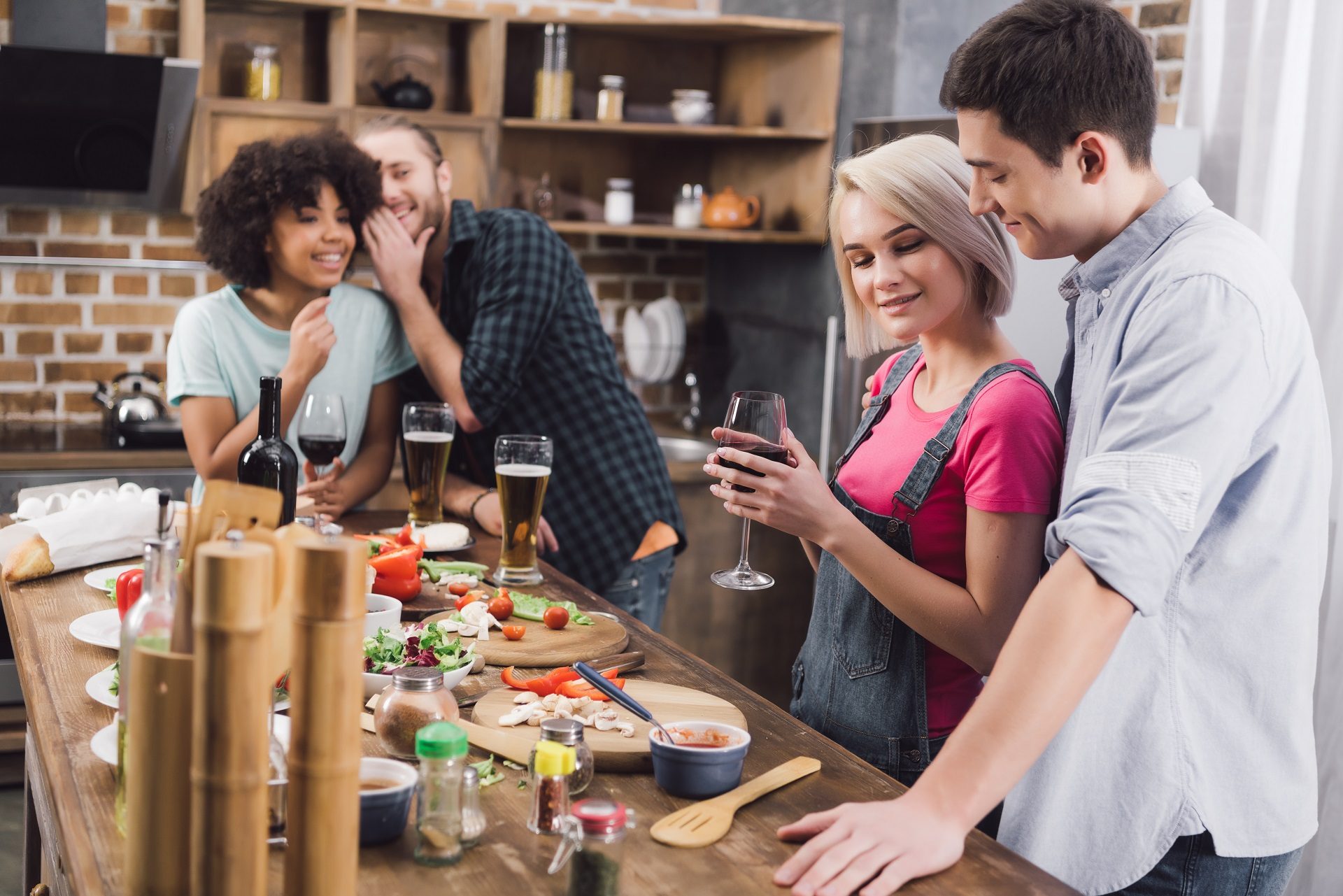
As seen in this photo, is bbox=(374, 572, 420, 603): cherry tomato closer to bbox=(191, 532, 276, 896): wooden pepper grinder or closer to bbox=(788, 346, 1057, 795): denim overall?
bbox=(788, 346, 1057, 795): denim overall

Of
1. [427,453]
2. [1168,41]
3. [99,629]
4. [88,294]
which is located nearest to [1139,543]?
[99,629]

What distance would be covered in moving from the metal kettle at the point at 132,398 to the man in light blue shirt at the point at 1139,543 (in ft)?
10.0

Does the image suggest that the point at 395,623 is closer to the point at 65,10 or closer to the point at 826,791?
the point at 826,791

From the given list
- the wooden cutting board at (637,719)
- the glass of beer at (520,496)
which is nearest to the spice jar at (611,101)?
the glass of beer at (520,496)

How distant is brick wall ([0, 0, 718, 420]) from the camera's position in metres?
3.95

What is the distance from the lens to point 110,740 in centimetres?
123

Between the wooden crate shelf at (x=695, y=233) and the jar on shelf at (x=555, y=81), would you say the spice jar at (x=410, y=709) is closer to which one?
the wooden crate shelf at (x=695, y=233)

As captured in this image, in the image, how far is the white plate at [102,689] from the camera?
138 centimetres

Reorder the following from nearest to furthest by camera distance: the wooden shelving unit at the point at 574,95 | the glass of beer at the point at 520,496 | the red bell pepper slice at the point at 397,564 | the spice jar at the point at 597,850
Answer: the spice jar at the point at 597,850, the red bell pepper slice at the point at 397,564, the glass of beer at the point at 520,496, the wooden shelving unit at the point at 574,95

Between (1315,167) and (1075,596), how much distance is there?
2.03 m

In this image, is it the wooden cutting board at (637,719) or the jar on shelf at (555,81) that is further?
the jar on shelf at (555,81)

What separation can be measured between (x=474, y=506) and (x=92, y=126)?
82.9 inches

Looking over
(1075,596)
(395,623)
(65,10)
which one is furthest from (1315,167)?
(65,10)

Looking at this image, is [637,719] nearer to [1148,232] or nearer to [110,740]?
[110,740]
